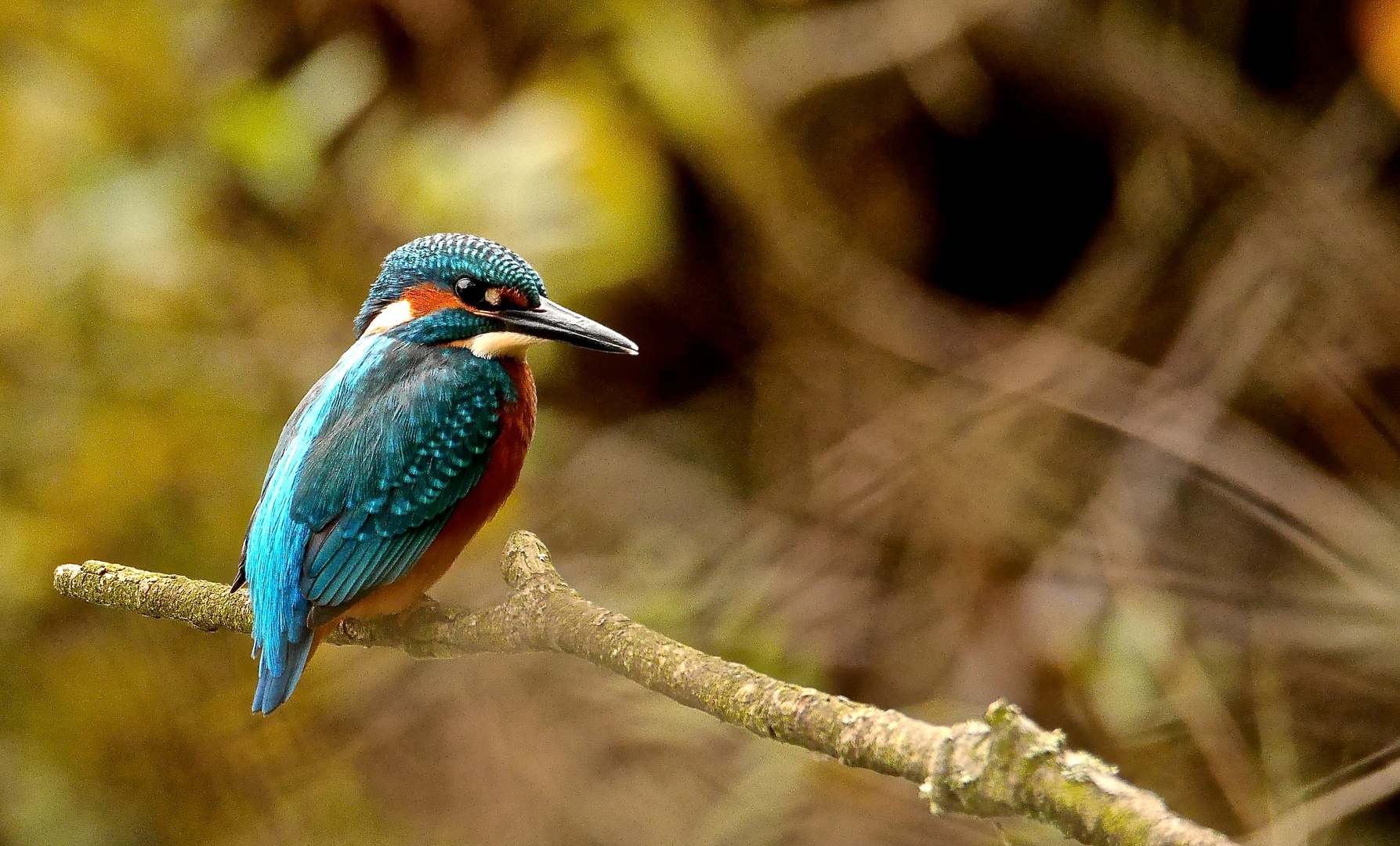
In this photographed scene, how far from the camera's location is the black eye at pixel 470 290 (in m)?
2.02

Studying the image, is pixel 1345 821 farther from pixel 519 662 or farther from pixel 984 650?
pixel 519 662

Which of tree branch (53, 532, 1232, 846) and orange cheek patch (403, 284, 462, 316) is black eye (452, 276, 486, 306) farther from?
tree branch (53, 532, 1232, 846)

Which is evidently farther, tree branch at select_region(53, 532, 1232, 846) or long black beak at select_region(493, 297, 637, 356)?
long black beak at select_region(493, 297, 637, 356)

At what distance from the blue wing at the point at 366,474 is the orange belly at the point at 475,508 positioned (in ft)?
0.08

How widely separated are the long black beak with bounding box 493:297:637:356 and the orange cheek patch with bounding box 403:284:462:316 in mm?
138

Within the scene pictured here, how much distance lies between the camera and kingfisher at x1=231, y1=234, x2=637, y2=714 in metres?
1.84

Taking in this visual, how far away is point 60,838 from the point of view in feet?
11.4

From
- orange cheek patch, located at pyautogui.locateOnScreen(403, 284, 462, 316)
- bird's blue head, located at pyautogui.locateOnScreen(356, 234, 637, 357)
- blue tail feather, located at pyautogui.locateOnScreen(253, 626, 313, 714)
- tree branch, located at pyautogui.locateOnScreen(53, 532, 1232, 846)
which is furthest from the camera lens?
orange cheek patch, located at pyautogui.locateOnScreen(403, 284, 462, 316)

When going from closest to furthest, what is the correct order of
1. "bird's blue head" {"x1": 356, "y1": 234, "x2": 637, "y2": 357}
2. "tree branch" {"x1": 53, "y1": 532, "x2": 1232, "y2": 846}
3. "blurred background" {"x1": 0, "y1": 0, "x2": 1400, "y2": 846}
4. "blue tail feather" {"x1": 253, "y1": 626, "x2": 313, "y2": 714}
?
"tree branch" {"x1": 53, "y1": 532, "x2": 1232, "y2": 846}
"blue tail feather" {"x1": 253, "y1": 626, "x2": 313, "y2": 714}
"bird's blue head" {"x1": 356, "y1": 234, "x2": 637, "y2": 357}
"blurred background" {"x1": 0, "y1": 0, "x2": 1400, "y2": 846}

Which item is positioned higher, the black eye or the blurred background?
the blurred background

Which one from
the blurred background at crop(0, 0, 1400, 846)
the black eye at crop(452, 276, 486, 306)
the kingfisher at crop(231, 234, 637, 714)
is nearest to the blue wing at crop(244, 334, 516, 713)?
the kingfisher at crop(231, 234, 637, 714)

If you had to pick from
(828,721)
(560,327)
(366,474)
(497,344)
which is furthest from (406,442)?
(828,721)

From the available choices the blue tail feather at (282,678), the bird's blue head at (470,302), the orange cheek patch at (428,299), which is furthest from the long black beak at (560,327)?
the blue tail feather at (282,678)

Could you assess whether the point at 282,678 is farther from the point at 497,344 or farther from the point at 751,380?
the point at 751,380
